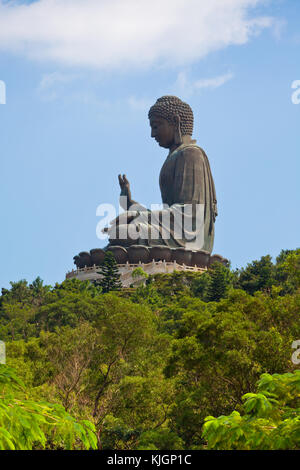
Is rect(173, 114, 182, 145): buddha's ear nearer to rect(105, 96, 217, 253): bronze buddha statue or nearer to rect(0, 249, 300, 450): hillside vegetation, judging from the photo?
rect(105, 96, 217, 253): bronze buddha statue

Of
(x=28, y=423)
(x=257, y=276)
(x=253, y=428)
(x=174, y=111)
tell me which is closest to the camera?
(x=28, y=423)

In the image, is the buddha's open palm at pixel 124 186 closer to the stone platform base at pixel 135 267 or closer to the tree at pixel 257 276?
the stone platform base at pixel 135 267

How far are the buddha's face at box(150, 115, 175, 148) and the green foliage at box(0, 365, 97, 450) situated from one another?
123 ft

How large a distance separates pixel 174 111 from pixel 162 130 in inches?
52.5

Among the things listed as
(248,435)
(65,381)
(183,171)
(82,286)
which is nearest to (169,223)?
(183,171)

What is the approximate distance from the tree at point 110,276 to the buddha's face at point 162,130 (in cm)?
1071

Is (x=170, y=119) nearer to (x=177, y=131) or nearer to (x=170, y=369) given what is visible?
(x=177, y=131)

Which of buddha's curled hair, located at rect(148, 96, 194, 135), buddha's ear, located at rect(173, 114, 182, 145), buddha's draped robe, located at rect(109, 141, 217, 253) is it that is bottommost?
buddha's draped robe, located at rect(109, 141, 217, 253)

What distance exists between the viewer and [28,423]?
5551 millimetres

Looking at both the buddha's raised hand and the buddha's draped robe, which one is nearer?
the buddha's draped robe

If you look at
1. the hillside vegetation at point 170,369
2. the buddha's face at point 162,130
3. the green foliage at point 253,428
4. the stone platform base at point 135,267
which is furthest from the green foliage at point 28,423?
the buddha's face at point 162,130

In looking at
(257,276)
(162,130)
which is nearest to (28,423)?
(257,276)

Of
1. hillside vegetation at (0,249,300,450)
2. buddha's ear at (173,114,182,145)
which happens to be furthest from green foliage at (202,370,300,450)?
buddha's ear at (173,114,182,145)

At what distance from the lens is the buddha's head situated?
4297cm
